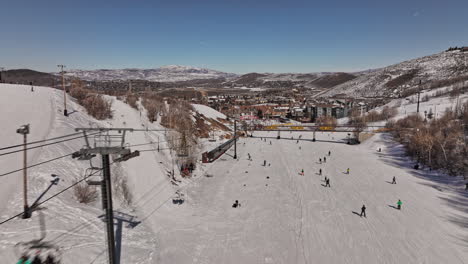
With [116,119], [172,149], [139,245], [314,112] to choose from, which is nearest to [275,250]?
[139,245]

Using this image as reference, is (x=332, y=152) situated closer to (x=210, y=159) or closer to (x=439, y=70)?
(x=210, y=159)

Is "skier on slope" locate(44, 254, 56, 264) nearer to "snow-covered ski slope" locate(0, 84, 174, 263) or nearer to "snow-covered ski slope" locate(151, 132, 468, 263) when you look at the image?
"snow-covered ski slope" locate(0, 84, 174, 263)

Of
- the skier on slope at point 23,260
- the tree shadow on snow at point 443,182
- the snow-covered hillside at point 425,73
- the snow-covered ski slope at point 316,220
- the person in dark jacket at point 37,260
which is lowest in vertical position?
the snow-covered ski slope at point 316,220

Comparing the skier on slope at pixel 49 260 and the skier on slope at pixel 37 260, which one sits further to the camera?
the skier on slope at pixel 49 260

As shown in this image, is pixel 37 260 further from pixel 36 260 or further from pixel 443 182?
pixel 443 182

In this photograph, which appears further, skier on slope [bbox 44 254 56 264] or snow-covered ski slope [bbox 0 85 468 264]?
snow-covered ski slope [bbox 0 85 468 264]

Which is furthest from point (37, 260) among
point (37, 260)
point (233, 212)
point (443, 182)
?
point (443, 182)

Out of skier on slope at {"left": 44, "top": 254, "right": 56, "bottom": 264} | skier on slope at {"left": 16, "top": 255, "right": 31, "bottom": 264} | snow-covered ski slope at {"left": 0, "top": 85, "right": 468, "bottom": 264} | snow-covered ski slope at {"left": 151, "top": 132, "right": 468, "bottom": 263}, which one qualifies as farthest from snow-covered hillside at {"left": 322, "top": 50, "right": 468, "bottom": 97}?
skier on slope at {"left": 16, "top": 255, "right": 31, "bottom": 264}

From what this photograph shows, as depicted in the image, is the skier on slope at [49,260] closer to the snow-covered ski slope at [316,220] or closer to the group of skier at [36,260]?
the group of skier at [36,260]

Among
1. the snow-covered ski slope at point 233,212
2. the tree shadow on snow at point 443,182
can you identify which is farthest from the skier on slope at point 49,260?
the tree shadow on snow at point 443,182
